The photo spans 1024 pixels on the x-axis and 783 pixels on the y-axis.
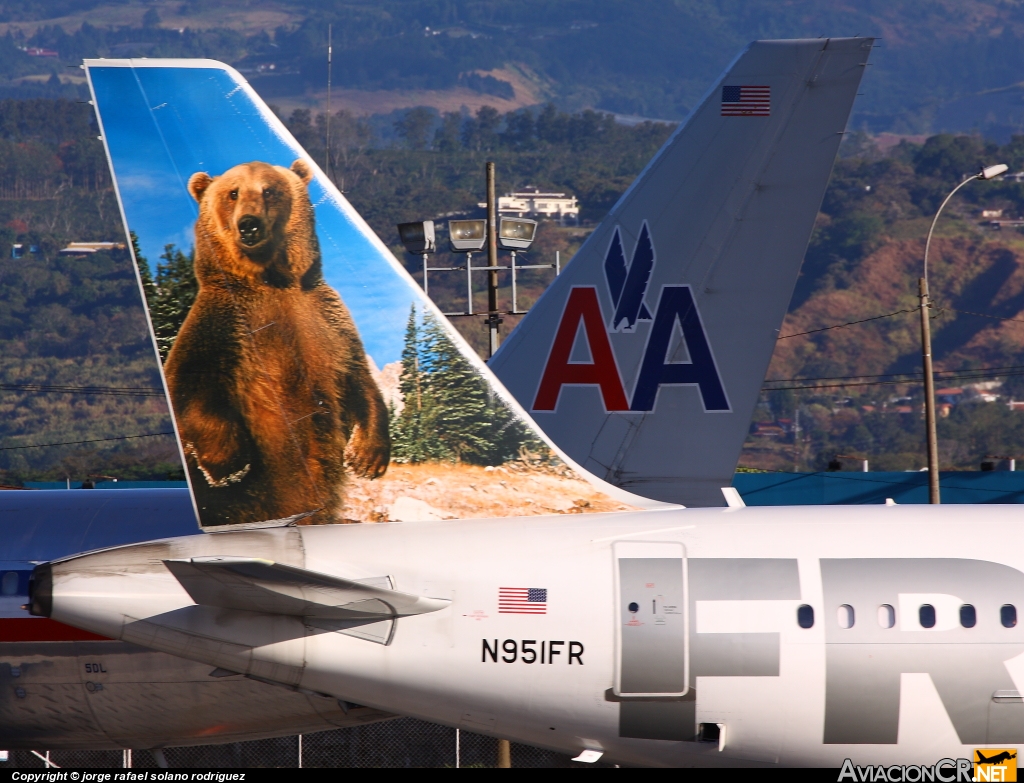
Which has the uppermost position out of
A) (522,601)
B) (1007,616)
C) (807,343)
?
(522,601)

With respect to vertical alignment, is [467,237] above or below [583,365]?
above

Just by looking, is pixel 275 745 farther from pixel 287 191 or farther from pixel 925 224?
pixel 925 224

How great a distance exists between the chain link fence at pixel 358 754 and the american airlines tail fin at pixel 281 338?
31.8 ft

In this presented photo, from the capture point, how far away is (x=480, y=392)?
1382cm

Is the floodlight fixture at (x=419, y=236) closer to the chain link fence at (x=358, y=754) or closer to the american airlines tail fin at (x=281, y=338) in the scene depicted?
the chain link fence at (x=358, y=754)

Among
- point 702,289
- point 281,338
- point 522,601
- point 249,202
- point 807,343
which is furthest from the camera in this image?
point 807,343

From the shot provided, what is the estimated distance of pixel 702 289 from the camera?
1839 centimetres

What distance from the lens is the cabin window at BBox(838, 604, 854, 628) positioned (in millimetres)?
13289

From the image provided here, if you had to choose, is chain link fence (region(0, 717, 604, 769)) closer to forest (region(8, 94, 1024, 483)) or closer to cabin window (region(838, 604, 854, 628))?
cabin window (region(838, 604, 854, 628))

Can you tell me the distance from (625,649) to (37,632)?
329 inches

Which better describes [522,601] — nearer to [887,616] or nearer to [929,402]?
[887,616]

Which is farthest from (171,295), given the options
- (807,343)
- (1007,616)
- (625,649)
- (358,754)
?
(807,343)

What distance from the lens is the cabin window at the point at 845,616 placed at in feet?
43.6

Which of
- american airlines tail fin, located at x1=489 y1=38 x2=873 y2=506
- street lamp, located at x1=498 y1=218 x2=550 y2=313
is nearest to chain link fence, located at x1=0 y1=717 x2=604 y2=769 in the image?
american airlines tail fin, located at x1=489 y1=38 x2=873 y2=506
